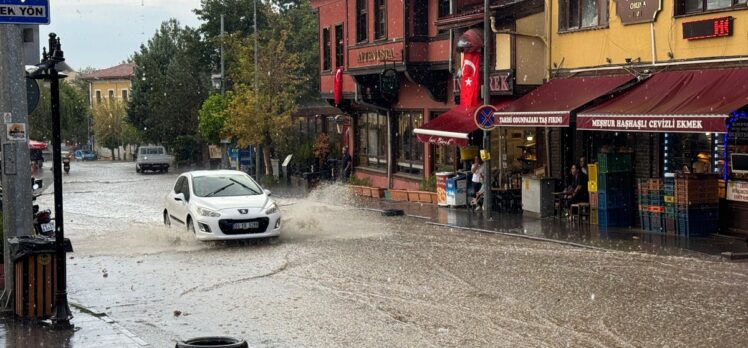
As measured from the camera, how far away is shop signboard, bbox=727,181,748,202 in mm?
18016

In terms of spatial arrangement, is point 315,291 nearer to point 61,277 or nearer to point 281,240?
point 61,277

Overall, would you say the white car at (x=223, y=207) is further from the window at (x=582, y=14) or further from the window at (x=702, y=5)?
the window at (x=702, y=5)

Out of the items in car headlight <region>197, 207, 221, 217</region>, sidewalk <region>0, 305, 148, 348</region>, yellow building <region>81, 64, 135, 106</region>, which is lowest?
sidewalk <region>0, 305, 148, 348</region>

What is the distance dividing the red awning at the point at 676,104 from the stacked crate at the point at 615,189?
1.22 m

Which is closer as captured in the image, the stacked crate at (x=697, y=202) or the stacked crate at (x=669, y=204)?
the stacked crate at (x=697, y=202)

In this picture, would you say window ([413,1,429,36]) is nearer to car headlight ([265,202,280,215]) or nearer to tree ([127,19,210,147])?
car headlight ([265,202,280,215])

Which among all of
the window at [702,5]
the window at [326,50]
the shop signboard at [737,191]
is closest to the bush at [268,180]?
the window at [326,50]

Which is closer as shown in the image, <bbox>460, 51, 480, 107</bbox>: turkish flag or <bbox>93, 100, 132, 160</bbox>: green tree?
<bbox>460, 51, 480, 107</bbox>: turkish flag

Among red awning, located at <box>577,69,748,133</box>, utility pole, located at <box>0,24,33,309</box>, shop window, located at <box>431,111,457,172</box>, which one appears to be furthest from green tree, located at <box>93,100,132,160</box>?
utility pole, located at <box>0,24,33,309</box>

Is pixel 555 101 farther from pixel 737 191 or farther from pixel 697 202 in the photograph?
pixel 737 191

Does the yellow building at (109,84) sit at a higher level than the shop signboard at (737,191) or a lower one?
higher

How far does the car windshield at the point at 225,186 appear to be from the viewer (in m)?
20.1

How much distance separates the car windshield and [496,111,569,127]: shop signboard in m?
6.36

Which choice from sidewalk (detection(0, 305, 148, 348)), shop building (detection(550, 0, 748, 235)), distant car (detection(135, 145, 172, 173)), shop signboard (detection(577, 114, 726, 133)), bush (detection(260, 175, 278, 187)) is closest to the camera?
sidewalk (detection(0, 305, 148, 348))
